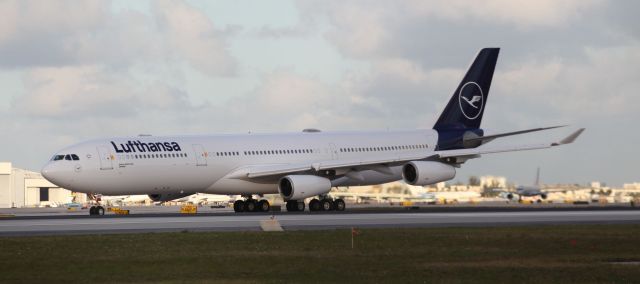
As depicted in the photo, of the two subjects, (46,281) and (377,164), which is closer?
(46,281)

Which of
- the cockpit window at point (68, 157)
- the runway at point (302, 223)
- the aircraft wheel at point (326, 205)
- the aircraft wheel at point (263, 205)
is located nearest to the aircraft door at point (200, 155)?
the aircraft wheel at point (263, 205)

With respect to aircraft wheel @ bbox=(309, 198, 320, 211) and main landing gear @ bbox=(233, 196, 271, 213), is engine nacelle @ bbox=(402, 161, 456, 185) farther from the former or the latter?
main landing gear @ bbox=(233, 196, 271, 213)

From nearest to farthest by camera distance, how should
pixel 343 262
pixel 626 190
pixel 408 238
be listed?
1. pixel 343 262
2. pixel 408 238
3. pixel 626 190

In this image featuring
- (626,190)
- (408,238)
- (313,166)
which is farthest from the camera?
(626,190)

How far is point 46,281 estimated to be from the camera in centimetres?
2344

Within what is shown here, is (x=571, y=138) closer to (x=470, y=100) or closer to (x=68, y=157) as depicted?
(x=470, y=100)

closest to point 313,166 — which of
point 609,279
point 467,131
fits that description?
point 467,131

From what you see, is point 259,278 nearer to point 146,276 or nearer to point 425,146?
point 146,276

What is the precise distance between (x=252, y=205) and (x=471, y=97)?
53.8ft

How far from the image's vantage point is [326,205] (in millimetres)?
60688

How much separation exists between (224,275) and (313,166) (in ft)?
114

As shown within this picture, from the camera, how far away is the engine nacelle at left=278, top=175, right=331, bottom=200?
5759 centimetres

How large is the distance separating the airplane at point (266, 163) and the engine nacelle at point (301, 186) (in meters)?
0.05

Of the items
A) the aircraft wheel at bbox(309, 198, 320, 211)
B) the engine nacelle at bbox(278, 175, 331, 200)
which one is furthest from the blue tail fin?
the engine nacelle at bbox(278, 175, 331, 200)
